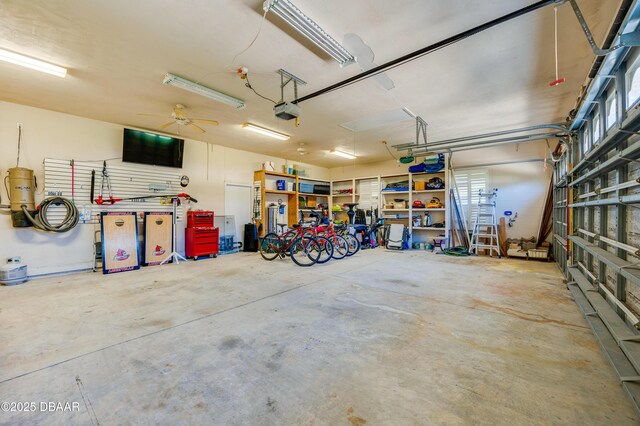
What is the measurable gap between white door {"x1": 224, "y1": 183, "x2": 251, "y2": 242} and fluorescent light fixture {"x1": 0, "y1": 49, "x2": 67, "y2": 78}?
4.08 meters

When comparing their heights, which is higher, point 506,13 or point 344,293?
point 506,13

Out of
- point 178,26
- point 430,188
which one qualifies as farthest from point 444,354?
point 430,188

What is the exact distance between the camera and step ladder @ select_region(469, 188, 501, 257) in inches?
250

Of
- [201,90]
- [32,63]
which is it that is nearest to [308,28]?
[201,90]

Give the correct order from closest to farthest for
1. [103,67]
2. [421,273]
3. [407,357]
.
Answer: [407,357] → [103,67] → [421,273]

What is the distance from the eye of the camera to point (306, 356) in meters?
1.88

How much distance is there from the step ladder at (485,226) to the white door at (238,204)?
20.9 ft

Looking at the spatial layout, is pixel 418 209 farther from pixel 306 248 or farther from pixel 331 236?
pixel 306 248

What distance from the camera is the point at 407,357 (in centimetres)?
187

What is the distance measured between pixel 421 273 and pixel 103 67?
5555mm

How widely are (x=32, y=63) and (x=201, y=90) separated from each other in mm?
1805

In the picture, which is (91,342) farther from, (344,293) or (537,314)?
(537,314)

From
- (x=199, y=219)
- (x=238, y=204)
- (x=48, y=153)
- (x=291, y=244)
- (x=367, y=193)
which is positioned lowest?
(x=291, y=244)

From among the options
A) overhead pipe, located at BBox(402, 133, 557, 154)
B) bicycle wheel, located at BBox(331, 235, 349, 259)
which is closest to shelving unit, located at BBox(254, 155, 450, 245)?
overhead pipe, located at BBox(402, 133, 557, 154)
